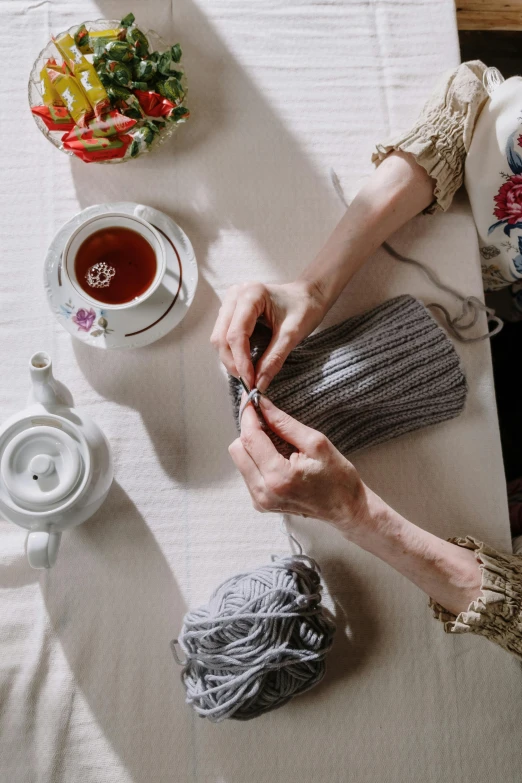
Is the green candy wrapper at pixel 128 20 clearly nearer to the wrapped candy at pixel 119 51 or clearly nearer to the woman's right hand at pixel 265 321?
the wrapped candy at pixel 119 51

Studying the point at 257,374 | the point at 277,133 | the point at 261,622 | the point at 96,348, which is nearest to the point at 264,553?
the point at 261,622

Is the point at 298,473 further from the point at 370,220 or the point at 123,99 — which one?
the point at 123,99

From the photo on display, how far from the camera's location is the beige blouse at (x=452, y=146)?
646mm

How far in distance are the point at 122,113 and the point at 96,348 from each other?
26 cm

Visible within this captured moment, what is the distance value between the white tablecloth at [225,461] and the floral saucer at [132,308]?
0.02 metres

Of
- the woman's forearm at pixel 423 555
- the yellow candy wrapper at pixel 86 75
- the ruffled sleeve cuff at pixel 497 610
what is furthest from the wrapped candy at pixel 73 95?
the ruffled sleeve cuff at pixel 497 610

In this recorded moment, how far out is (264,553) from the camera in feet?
2.31

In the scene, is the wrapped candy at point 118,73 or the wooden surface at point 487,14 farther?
the wooden surface at point 487,14

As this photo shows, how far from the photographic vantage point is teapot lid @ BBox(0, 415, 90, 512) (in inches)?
24.2

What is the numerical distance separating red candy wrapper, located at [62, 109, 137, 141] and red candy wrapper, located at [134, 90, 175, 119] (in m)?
0.02

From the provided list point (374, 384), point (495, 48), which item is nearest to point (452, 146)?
point (374, 384)

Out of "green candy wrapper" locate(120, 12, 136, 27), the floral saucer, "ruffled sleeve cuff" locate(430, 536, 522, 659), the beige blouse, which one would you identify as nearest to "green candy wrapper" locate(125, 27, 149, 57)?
"green candy wrapper" locate(120, 12, 136, 27)

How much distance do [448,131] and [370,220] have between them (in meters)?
0.13

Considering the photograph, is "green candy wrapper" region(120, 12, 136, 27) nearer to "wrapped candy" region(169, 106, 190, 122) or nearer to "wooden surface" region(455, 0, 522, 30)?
"wrapped candy" region(169, 106, 190, 122)
